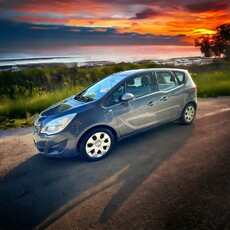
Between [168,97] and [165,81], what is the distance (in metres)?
0.42

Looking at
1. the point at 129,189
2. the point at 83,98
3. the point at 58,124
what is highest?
the point at 83,98

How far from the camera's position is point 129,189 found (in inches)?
155

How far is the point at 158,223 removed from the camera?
3117 mm

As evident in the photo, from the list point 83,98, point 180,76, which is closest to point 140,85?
point 83,98

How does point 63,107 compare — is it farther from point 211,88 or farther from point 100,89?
point 211,88

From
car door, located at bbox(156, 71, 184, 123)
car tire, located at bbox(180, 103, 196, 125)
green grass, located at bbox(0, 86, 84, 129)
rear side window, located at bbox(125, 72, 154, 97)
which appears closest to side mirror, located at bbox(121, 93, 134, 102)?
rear side window, located at bbox(125, 72, 154, 97)

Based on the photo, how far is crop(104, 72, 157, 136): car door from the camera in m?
5.21

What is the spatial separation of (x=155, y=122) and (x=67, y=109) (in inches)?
83.5

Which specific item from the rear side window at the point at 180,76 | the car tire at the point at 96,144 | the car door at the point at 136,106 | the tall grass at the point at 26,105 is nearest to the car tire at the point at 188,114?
the rear side window at the point at 180,76

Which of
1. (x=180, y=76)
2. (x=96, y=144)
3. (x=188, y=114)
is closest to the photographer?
(x=96, y=144)

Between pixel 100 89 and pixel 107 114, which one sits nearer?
pixel 107 114

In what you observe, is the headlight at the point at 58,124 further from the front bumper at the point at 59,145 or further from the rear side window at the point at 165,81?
the rear side window at the point at 165,81

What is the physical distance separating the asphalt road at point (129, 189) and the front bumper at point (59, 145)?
0.27 meters

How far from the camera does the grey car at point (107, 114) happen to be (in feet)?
15.7
